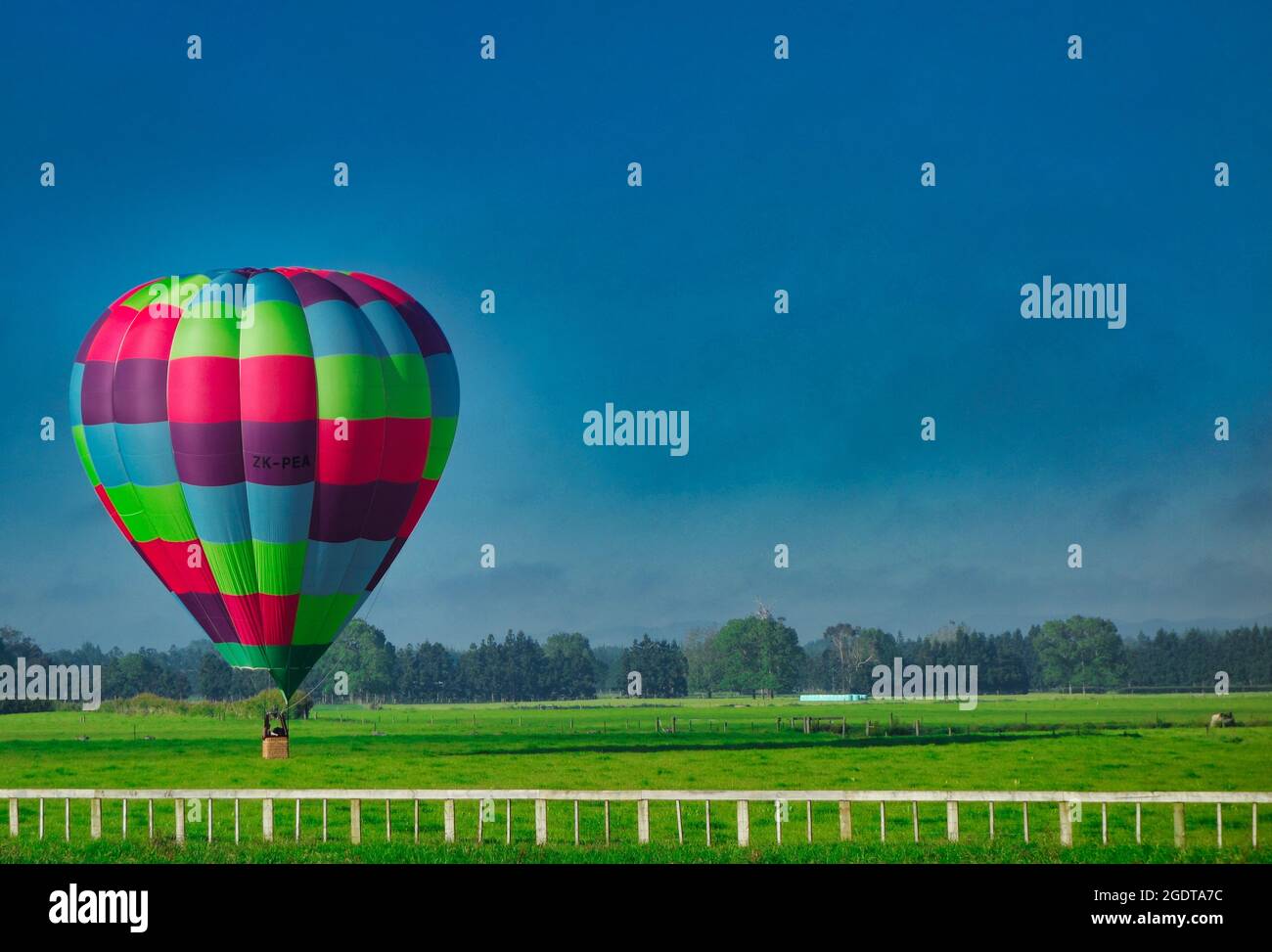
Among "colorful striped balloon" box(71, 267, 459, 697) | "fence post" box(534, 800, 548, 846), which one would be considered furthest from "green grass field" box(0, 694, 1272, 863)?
"colorful striped balloon" box(71, 267, 459, 697)

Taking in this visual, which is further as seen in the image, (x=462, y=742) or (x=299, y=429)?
(x=462, y=742)

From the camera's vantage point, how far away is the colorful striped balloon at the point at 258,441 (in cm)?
5384

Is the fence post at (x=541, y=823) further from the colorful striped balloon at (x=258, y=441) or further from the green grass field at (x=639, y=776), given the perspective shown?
the colorful striped balloon at (x=258, y=441)

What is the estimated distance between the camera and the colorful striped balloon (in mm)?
53844

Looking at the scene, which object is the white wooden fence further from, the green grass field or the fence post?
the green grass field

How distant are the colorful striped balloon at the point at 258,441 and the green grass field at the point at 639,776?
637cm

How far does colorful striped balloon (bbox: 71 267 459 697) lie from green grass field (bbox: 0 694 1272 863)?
20.9 feet

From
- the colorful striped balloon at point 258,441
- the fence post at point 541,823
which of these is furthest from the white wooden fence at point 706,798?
the colorful striped balloon at point 258,441

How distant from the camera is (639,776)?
51812mm

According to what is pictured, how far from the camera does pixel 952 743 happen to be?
67.3m
